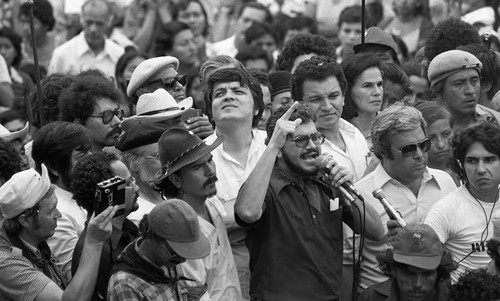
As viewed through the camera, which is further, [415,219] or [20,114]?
[20,114]

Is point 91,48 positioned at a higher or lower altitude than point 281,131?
lower

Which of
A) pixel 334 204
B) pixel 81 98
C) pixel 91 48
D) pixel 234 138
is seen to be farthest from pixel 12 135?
pixel 91 48

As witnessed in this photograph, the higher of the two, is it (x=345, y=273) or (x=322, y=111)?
(x=322, y=111)

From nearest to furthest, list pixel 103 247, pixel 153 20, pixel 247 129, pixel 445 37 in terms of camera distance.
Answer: pixel 103 247 → pixel 247 129 → pixel 445 37 → pixel 153 20

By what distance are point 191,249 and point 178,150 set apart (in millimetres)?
802

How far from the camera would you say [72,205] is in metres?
8.09

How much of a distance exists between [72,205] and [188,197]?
0.87 meters

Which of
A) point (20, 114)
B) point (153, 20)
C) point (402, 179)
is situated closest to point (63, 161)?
point (402, 179)

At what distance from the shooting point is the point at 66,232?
26.0 feet

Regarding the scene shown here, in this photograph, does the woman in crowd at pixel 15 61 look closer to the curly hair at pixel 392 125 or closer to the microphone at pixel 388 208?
the curly hair at pixel 392 125

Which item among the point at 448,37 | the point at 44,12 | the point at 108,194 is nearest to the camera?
the point at 108,194

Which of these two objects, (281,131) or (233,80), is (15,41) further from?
(281,131)

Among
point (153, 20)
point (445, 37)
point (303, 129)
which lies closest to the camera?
point (303, 129)

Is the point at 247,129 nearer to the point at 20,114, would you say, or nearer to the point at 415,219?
the point at 415,219
